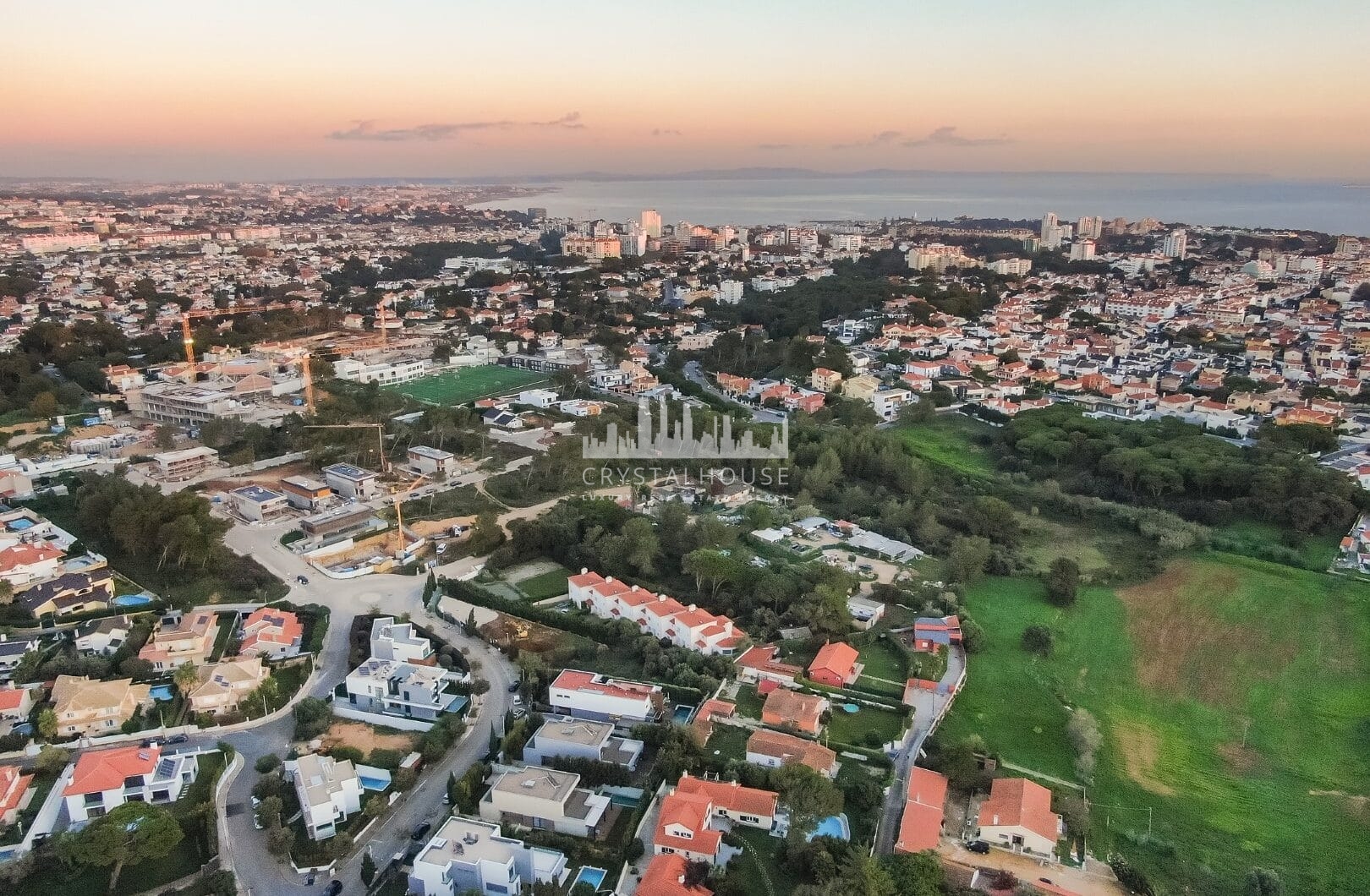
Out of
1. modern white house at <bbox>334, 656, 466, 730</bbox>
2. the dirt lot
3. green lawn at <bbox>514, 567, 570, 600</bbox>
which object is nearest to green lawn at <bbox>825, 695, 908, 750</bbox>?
modern white house at <bbox>334, 656, 466, 730</bbox>

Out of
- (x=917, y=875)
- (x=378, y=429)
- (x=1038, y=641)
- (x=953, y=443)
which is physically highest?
(x=917, y=875)

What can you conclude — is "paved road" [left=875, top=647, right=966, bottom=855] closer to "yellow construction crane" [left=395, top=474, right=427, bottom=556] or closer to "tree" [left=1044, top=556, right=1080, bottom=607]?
"tree" [left=1044, top=556, right=1080, bottom=607]

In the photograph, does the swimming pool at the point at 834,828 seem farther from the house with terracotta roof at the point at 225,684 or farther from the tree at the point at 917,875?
the house with terracotta roof at the point at 225,684

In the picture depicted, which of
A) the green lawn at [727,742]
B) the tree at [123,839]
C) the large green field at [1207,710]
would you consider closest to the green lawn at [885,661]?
the large green field at [1207,710]

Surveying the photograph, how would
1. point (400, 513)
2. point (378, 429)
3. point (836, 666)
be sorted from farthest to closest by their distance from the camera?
point (378, 429) < point (400, 513) < point (836, 666)

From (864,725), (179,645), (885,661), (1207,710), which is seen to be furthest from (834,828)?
(179,645)

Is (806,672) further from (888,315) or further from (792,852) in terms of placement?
(888,315)

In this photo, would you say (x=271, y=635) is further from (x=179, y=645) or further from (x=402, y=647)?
(x=402, y=647)
